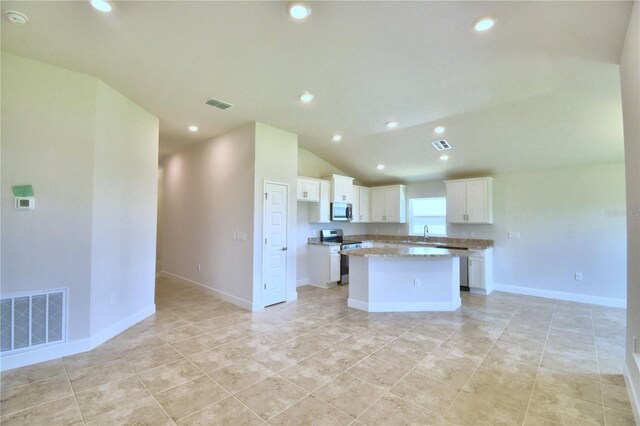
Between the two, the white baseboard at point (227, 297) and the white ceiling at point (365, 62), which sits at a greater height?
the white ceiling at point (365, 62)

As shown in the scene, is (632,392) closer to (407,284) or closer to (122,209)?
(407,284)

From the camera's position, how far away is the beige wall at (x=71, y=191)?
106 inches

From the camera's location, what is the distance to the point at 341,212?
21.2 ft

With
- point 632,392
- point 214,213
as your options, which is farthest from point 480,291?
point 214,213

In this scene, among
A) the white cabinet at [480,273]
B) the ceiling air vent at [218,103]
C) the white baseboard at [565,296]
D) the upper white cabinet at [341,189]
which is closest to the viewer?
the ceiling air vent at [218,103]

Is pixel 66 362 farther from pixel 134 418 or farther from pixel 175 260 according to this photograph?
pixel 175 260

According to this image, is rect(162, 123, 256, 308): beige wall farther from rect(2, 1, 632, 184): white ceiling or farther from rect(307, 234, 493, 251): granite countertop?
rect(307, 234, 493, 251): granite countertop

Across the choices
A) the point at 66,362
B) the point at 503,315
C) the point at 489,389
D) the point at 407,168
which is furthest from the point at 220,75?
the point at 503,315

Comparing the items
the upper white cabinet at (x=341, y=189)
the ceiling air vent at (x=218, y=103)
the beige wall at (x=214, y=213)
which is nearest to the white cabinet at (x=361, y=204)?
the upper white cabinet at (x=341, y=189)

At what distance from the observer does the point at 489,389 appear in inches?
92.9

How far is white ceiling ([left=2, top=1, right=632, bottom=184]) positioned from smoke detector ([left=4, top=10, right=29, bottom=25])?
2.0 inches

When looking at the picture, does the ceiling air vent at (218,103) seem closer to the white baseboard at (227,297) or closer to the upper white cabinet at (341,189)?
the white baseboard at (227,297)

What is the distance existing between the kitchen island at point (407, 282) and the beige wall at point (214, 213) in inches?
71.7

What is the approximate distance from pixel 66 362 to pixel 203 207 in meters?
3.13
